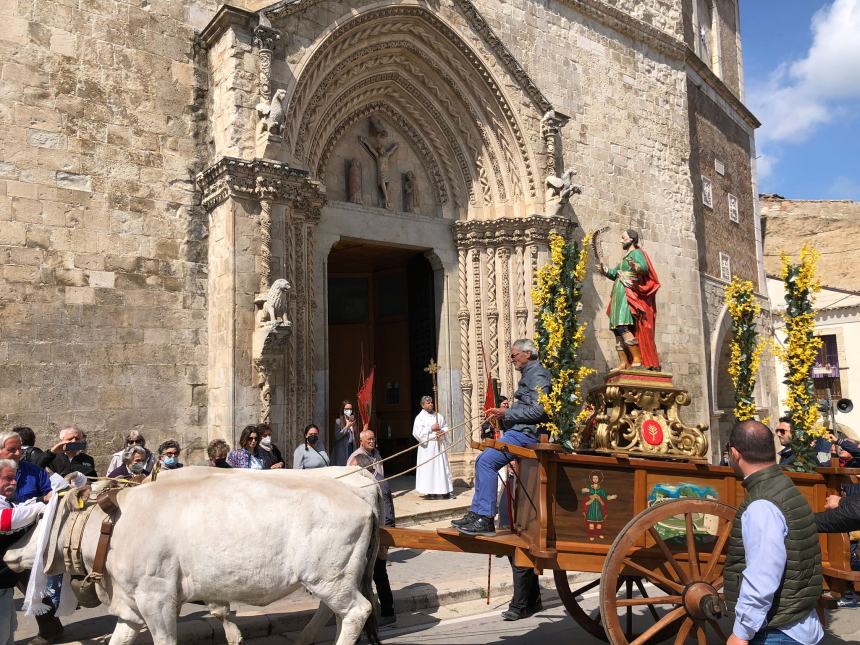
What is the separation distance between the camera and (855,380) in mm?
27000

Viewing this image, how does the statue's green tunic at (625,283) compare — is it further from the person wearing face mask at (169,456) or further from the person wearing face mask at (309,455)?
the person wearing face mask at (169,456)

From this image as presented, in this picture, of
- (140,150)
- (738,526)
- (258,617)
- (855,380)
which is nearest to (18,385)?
(140,150)

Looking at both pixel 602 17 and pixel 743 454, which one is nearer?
pixel 743 454

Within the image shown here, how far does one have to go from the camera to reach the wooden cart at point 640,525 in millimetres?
4172

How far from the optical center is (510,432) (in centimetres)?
518

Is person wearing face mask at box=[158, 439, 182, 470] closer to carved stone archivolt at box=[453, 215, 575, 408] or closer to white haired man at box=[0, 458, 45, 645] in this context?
white haired man at box=[0, 458, 45, 645]

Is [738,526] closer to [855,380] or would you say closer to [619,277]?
[619,277]

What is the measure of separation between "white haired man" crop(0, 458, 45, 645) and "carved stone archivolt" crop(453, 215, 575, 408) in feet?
27.8

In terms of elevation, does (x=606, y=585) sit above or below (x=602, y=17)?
below

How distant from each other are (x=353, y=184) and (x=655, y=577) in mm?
8980

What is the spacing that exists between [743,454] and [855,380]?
2798 centimetres

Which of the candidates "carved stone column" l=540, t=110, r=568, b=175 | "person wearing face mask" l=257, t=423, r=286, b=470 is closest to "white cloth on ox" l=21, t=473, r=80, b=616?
"person wearing face mask" l=257, t=423, r=286, b=470

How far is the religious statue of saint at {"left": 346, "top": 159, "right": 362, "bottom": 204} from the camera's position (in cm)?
1195

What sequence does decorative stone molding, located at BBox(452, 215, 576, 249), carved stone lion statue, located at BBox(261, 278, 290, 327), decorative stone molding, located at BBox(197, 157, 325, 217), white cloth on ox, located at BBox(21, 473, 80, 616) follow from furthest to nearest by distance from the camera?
decorative stone molding, located at BBox(452, 215, 576, 249) → decorative stone molding, located at BBox(197, 157, 325, 217) → carved stone lion statue, located at BBox(261, 278, 290, 327) → white cloth on ox, located at BBox(21, 473, 80, 616)
